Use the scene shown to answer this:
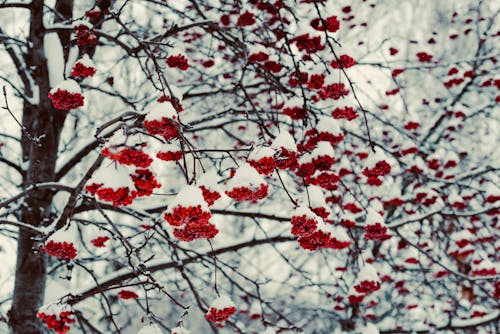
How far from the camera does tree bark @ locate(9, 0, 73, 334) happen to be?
3899 mm

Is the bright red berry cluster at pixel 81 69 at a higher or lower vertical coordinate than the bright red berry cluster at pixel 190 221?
higher

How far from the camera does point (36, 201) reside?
13.8ft

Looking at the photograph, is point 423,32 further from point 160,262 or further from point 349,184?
point 160,262

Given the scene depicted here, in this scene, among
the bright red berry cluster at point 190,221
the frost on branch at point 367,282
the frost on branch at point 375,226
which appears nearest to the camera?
the bright red berry cluster at point 190,221

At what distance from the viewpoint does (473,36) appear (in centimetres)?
1003

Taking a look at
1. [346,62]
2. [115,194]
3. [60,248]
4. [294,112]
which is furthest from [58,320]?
[346,62]

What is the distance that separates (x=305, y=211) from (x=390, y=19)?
9.84m

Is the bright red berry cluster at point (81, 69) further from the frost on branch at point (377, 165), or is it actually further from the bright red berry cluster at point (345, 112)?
the frost on branch at point (377, 165)

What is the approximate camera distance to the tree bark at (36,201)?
12.8ft

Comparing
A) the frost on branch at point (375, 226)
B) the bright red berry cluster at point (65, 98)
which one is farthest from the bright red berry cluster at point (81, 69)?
the frost on branch at point (375, 226)

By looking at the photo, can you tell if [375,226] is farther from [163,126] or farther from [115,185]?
[115,185]

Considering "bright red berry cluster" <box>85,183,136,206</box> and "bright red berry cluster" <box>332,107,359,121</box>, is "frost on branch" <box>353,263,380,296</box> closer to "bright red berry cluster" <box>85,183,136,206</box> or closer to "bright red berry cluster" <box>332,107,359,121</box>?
"bright red berry cluster" <box>332,107,359,121</box>

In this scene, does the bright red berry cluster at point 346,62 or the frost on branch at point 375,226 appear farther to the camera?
the frost on branch at point 375,226

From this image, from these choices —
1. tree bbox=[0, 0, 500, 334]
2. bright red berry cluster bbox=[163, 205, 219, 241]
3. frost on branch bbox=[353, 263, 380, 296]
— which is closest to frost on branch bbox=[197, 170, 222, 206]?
tree bbox=[0, 0, 500, 334]
